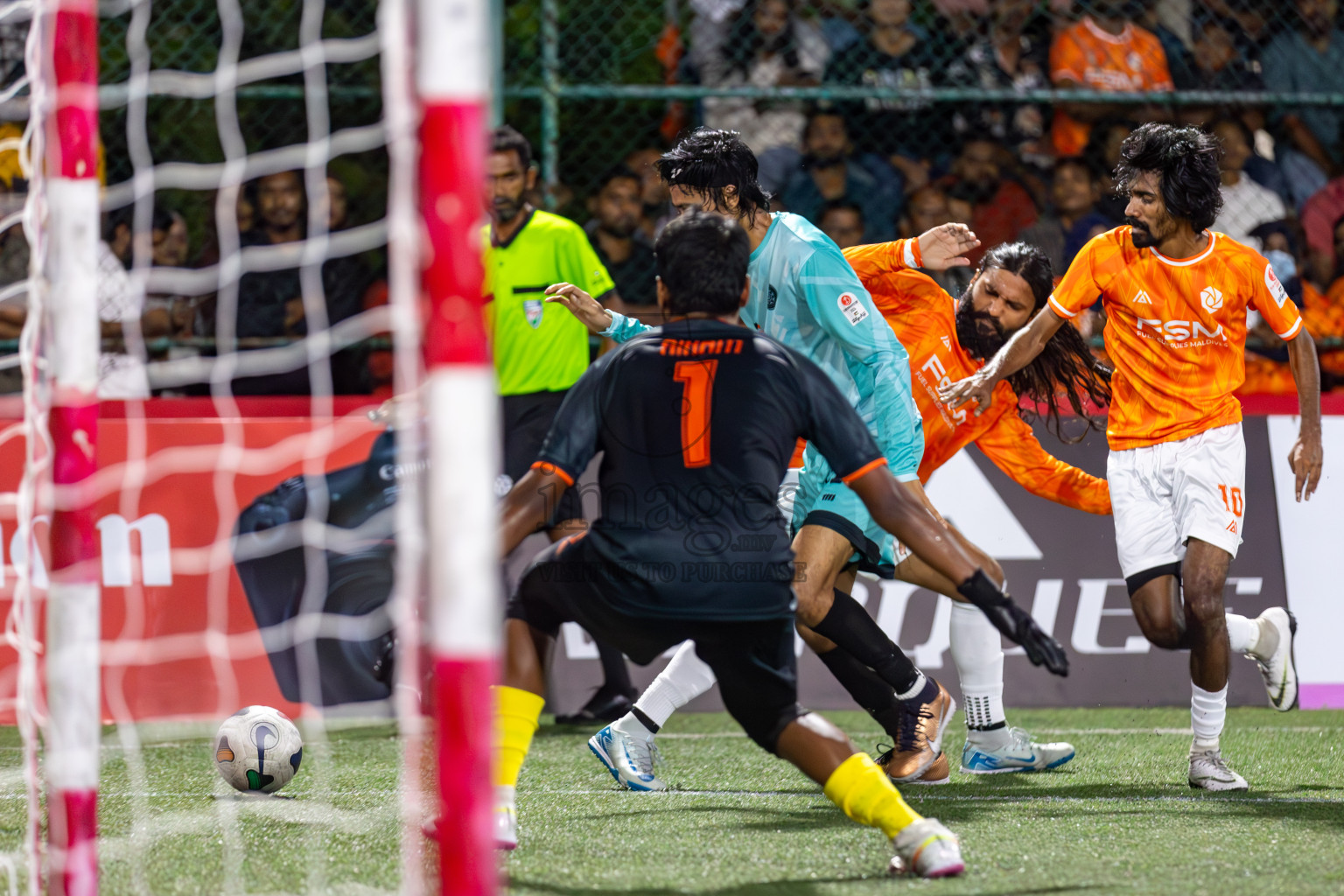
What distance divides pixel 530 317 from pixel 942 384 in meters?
2.12

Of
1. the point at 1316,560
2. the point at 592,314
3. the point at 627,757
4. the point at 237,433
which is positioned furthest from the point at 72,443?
the point at 1316,560

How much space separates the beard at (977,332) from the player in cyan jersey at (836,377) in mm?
651

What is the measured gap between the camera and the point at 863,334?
4672 millimetres

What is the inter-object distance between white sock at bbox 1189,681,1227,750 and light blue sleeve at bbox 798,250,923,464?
1365 millimetres

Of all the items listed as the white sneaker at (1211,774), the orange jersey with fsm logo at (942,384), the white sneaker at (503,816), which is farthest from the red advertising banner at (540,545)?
the white sneaker at (503,816)

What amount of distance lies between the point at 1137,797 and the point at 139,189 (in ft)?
11.3

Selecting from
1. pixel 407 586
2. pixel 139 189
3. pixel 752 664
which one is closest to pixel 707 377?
pixel 752 664

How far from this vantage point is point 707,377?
3457 millimetres

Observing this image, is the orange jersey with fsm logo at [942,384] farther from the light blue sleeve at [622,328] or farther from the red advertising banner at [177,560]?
the red advertising banner at [177,560]

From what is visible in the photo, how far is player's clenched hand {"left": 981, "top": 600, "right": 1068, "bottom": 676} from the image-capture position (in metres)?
3.11

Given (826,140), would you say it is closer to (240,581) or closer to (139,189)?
(240,581)

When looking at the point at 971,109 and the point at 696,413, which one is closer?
the point at 696,413

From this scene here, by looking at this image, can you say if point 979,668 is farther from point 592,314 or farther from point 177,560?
point 177,560

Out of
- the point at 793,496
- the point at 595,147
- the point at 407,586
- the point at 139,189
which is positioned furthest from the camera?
the point at 595,147
